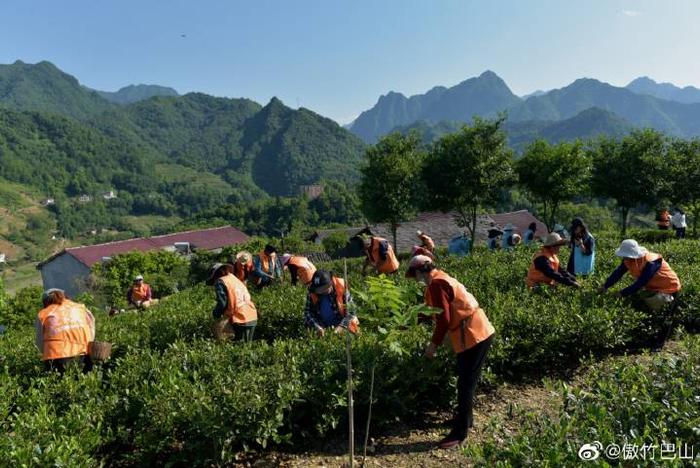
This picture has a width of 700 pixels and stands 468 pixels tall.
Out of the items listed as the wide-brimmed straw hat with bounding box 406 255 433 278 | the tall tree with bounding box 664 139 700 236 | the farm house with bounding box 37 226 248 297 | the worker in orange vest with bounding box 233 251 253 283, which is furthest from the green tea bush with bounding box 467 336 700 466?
the farm house with bounding box 37 226 248 297

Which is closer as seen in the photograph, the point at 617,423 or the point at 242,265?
the point at 617,423

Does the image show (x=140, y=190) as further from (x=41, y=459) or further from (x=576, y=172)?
(x=41, y=459)

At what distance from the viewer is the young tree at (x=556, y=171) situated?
21.5 m

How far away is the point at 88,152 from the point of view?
163m

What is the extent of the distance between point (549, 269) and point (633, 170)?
18.5 meters

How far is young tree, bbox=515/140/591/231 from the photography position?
21.5 m

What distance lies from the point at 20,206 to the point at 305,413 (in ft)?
478

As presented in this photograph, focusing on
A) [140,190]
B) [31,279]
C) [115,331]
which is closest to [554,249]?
[115,331]

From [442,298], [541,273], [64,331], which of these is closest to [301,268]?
[64,331]

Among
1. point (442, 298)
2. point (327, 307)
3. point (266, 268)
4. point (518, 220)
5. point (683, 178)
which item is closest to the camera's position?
point (442, 298)

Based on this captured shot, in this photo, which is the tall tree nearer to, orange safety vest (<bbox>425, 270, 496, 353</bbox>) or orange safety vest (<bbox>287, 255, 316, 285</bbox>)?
orange safety vest (<bbox>287, 255, 316, 285</bbox>)

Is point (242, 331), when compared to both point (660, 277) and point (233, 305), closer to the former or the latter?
point (233, 305)

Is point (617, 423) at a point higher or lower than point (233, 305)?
lower

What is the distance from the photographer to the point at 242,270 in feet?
30.2
